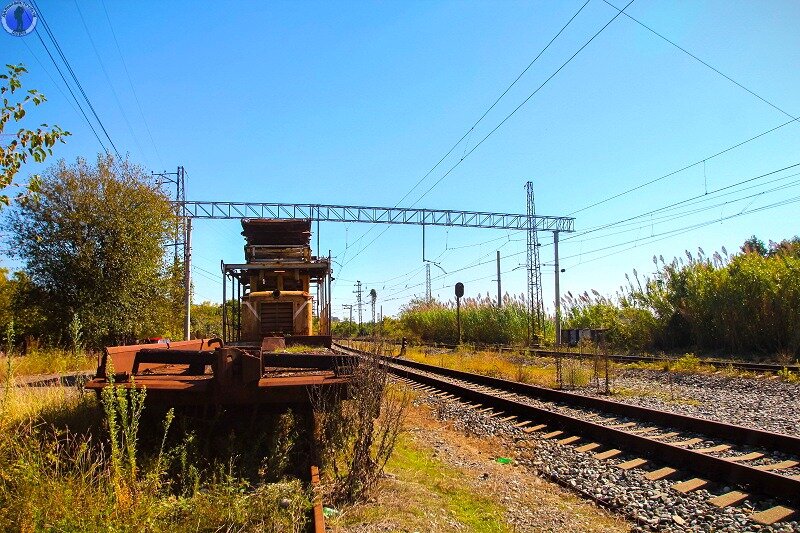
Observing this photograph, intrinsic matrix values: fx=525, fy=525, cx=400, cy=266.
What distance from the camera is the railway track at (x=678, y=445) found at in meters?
4.70

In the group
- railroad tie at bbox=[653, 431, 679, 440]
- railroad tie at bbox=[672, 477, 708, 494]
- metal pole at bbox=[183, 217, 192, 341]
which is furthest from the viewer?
metal pole at bbox=[183, 217, 192, 341]

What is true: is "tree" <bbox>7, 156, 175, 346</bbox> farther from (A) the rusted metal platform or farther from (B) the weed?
(B) the weed

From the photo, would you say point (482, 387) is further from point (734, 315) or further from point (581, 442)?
point (734, 315)

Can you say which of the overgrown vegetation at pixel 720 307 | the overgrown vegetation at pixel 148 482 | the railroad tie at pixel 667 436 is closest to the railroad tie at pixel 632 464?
the railroad tie at pixel 667 436

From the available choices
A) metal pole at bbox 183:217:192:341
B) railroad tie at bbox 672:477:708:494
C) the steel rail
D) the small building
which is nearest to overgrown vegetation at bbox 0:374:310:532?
the steel rail

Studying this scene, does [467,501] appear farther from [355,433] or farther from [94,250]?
[94,250]

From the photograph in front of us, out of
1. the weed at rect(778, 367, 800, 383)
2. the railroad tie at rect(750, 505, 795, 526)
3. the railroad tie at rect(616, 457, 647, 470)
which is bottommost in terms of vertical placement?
the railroad tie at rect(616, 457, 647, 470)

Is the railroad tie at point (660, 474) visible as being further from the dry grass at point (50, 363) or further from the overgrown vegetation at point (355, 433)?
the dry grass at point (50, 363)

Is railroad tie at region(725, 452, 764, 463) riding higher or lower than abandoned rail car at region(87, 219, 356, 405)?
lower

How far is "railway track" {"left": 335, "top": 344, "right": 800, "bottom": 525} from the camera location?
15.4ft

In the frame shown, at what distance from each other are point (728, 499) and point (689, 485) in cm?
39

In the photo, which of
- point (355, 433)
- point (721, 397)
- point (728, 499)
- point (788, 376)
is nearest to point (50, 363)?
point (355, 433)

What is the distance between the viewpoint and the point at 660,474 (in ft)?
17.6

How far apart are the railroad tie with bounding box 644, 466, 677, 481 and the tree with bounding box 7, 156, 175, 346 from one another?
16.8 meters
